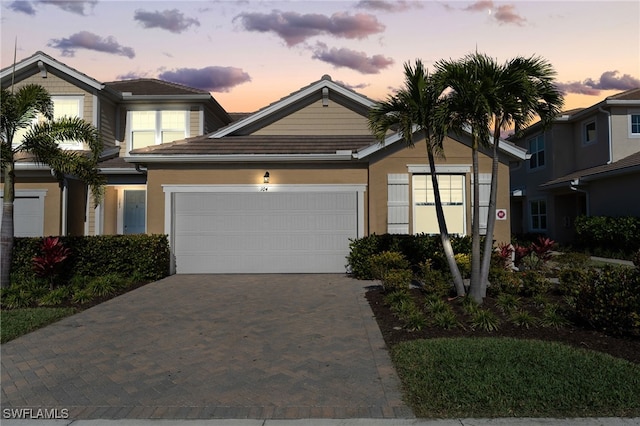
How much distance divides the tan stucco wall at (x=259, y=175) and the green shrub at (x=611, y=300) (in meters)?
6.45

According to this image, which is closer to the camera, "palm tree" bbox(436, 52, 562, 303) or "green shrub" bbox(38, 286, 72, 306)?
"palm tree" bbox(436, 52, 562, 303)

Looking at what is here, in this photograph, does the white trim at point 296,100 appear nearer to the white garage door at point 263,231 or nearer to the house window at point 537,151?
the white garage door at point 263,231

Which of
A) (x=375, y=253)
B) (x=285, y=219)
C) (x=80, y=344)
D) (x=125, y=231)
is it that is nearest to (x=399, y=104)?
(x=375, y=253)

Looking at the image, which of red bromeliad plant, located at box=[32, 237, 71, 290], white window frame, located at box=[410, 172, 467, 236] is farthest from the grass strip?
white window frame, located at box=[410, 172, 467, 236]

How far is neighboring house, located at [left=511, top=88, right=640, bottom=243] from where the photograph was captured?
16.2 metres

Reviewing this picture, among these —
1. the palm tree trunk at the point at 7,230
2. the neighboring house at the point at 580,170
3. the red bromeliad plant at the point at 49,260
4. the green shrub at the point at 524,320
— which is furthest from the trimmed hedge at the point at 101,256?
the neighboring house at the point at 580,170

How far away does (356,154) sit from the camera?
11.1 metres

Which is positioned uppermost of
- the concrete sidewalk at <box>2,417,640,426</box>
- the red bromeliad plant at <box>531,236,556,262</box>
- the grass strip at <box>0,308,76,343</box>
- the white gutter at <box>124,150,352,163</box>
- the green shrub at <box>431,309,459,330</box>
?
the white gutter at <box>124,150,352,163</box>

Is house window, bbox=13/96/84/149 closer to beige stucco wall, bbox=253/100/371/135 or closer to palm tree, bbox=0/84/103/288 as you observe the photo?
palm tree, bbox=0/84/103/288

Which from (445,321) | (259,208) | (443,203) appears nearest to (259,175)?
(259,208)

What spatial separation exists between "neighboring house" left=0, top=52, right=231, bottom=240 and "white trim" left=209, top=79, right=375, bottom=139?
2782mm

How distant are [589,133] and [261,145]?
16808 mm

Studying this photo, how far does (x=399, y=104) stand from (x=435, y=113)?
718 mm

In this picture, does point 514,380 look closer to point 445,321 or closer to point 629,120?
point 445,321
